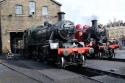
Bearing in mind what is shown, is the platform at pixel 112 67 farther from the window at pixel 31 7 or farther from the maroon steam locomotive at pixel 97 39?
the window at pixel 31 7

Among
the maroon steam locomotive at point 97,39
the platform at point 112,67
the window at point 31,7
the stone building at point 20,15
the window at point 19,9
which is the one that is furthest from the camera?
the window at point 31,7

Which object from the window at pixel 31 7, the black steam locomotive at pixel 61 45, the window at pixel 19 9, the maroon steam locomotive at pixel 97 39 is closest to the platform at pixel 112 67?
the black steam locomotive at pixel 61 45

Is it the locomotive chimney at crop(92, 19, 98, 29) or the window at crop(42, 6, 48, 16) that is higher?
the window at crop(42, 6, 48, 16)

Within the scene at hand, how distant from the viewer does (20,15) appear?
43.5 meters

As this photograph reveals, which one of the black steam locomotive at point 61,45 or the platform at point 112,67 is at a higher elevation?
the black steam locomotive at point 61,45

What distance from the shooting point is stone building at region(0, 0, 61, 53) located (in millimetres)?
42500

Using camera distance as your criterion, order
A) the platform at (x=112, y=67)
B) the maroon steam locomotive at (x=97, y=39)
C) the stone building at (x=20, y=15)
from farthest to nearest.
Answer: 1. the stone building at (x=20, y=15)
2. the maroon steam locomotive at (x=97, y=39)
3. the platform at (x=112, y=67)

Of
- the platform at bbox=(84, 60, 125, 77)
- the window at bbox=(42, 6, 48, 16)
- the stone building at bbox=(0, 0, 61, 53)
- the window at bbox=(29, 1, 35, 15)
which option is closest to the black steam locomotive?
the platform at bbox=(84, 60, 125, 77)

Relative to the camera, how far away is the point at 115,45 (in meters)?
24.8

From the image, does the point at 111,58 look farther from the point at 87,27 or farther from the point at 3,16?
the point at 3,16

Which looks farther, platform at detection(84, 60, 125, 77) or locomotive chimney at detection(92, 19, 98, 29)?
locomotive chimney at detection(92, 19, 98, 29)

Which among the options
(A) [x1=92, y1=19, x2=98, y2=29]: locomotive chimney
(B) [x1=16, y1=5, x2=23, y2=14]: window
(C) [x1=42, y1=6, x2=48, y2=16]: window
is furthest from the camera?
(C) [x1=42, y1=6, x2=48, y2=16]: window

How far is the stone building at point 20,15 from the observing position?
42.5 m

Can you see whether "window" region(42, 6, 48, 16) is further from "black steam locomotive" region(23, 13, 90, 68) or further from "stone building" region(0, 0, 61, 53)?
"black steam locomotive" region(23, 13, 90, 68)
